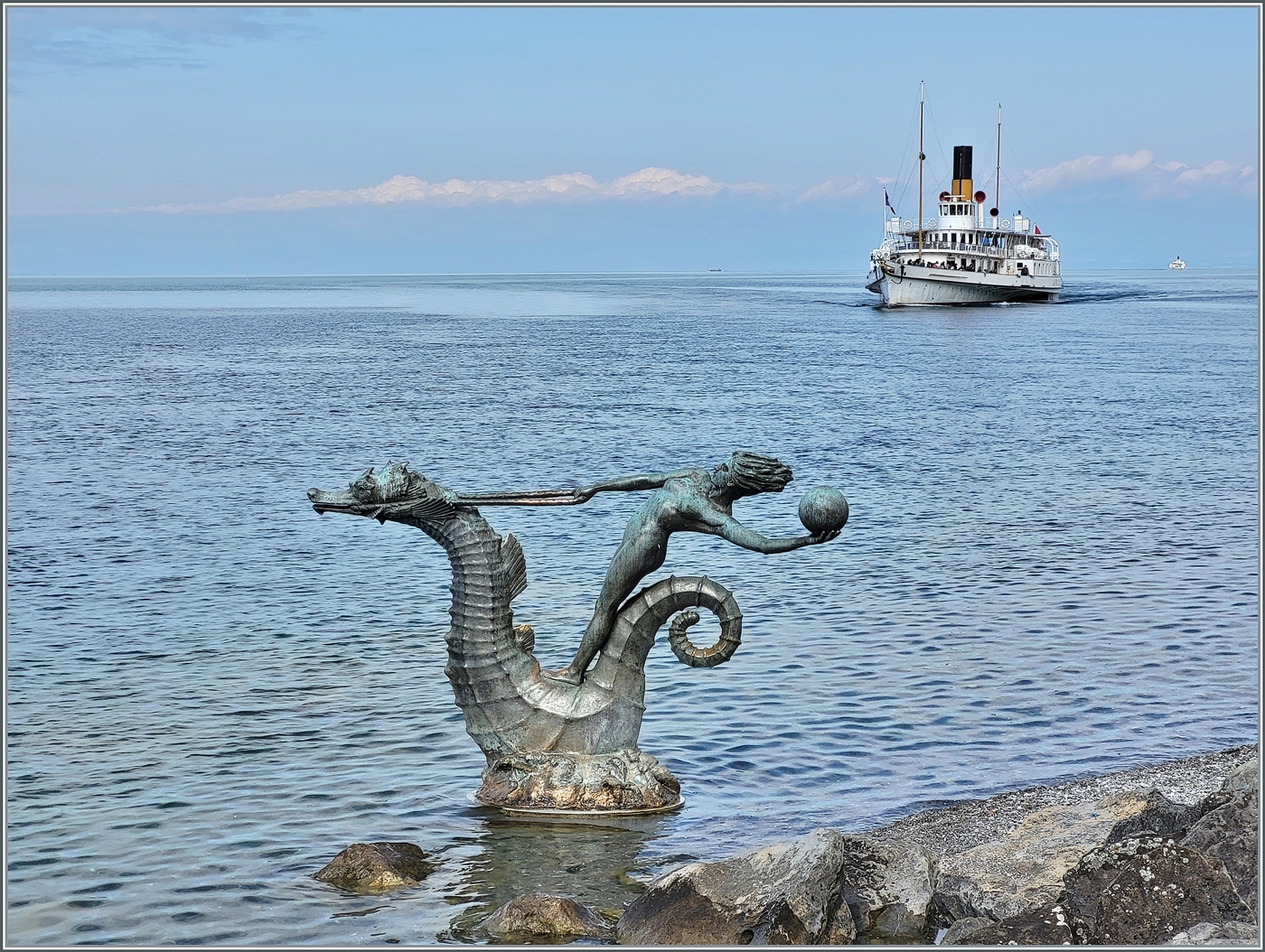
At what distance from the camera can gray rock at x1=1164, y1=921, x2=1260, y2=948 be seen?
697cm

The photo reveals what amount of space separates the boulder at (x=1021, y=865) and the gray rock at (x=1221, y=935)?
1044mm

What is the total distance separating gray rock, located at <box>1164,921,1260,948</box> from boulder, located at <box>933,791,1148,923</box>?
41.1 inches

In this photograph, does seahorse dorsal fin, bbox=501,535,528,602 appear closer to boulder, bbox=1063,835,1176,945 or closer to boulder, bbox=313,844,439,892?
boulder, bbox=313,844,439,892

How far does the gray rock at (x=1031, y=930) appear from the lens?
7.79m

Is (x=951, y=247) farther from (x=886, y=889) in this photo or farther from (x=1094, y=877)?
(x=1094, y=877)

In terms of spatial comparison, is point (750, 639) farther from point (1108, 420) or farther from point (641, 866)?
point (1108, 420)

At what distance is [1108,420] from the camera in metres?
42.1

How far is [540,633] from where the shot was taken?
1684 cm

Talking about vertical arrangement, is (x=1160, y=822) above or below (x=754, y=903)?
above

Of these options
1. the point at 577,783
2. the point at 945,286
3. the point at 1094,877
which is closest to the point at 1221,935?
the point at 1094,877

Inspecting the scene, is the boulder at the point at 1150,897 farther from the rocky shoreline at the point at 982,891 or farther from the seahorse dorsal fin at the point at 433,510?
the seahorse dorsal fin at the point at 433,510

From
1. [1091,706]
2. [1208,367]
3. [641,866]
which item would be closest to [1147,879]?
[641,866]

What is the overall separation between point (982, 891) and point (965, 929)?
30 centimetres

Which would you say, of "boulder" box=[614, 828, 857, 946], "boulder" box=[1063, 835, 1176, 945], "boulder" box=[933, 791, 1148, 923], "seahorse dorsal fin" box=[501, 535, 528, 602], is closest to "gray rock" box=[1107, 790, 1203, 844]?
"boulder" box=[933, 791, 1148, 923]
